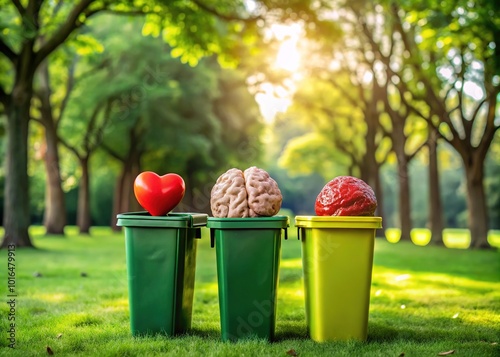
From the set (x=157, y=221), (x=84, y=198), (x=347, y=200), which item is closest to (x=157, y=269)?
(x=157, y=221)

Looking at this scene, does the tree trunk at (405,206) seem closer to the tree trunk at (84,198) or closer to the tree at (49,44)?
the tree at (49,44)

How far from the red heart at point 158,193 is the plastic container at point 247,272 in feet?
1.54

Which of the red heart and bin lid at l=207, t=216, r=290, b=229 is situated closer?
bin lid at l=207, t=216, r=290, b=229

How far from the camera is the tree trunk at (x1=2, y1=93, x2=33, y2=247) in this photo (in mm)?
13289

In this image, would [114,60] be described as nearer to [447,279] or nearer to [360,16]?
[360,16]

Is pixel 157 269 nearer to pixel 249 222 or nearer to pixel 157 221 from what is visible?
pixel 157 221

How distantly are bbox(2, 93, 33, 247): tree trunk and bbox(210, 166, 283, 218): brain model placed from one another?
32.5 ft

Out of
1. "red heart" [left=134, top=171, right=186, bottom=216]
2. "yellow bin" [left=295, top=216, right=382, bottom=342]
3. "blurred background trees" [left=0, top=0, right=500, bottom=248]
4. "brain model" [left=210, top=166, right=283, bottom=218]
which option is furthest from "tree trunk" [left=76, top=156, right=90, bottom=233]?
"yellow bin" [left=295, top=216, right=382, bottom=342]

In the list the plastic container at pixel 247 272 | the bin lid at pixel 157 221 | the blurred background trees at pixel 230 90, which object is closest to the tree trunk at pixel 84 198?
the blurred background trees at pixel 230 90

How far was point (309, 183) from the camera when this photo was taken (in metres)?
59.8

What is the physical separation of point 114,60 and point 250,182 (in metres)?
19.4

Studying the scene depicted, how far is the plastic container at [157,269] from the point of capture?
187 inches

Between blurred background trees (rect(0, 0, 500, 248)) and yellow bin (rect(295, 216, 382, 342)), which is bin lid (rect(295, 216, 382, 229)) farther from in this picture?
blurred background trees (rect(0, 0, 500, 248))

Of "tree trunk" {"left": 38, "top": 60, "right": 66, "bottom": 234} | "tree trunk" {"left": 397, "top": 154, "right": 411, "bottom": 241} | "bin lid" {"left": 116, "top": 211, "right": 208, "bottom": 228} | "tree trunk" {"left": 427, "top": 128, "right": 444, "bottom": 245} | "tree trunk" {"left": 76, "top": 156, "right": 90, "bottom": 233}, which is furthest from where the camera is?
"tree trunk" {"left": 76, "top": 156, "right": 90, "bottom": 233}
